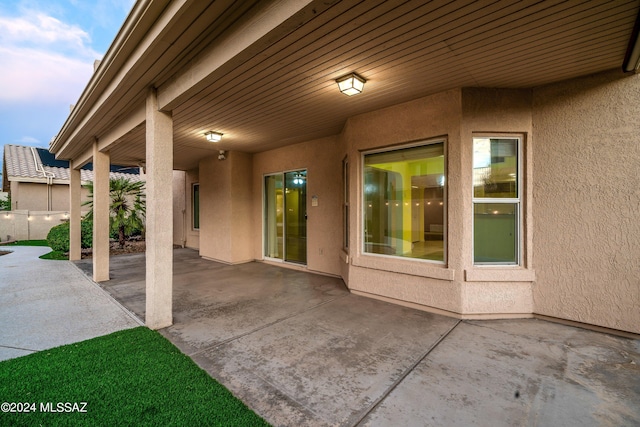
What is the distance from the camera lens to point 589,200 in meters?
3.19

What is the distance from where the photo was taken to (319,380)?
87.7 inches

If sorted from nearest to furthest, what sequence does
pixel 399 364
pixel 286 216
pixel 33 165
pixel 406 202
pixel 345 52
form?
1. pixel 399 364
2. pixel 345 52
3. pixel 406 202
4. pixel 286 216
5. pixel 33 165

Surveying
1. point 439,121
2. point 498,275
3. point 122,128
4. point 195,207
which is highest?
point 122,128

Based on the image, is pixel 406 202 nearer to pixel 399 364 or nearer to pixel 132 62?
pixel 399 364

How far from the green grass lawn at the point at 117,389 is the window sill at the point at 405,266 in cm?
269

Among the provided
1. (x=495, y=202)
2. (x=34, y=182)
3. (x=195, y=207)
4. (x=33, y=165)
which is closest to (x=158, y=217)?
(x=495, y=202)

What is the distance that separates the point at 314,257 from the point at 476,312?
11.0 ft

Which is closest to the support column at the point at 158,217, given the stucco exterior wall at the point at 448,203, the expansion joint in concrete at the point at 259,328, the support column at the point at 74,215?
the expansion joint in concrete at the point at 259,328

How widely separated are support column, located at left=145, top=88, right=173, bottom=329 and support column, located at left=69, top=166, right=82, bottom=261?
5.71 m

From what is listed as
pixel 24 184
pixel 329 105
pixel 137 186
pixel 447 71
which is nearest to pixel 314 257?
pixel 329 105

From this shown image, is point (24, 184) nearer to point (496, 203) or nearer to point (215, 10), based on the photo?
point (215, 10)

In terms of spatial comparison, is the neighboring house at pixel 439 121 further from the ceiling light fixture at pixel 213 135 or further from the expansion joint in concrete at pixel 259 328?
the expansion joint in concrete at pixel 259 328

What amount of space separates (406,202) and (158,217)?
330 cm

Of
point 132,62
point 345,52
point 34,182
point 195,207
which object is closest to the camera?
point 345,52
